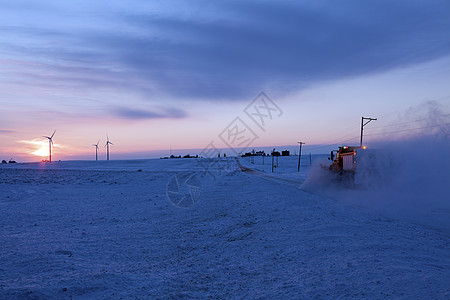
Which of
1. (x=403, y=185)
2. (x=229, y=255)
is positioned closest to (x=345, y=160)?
(x=403, y=185)

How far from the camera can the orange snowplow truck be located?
21.2 metres

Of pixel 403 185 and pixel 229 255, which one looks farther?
pixel 403 185

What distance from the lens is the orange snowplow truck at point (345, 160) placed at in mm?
21223

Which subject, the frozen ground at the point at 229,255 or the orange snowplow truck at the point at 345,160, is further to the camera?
the orange snowplow truck at the point at 345,160

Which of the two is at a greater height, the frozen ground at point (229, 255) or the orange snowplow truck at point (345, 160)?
the orange snowplow truck at point (345, 160)

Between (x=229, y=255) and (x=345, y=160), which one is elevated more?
(x=345, y=160)

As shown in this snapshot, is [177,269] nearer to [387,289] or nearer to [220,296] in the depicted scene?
[220,296]

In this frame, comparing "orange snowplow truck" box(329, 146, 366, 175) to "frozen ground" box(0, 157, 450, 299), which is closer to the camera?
"frozen ground" box(0, 157, 450, 299)

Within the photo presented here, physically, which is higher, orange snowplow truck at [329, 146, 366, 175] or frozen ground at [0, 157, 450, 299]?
orange snowplow truck at [329, 146, 366, 175]

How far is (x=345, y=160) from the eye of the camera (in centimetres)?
2284

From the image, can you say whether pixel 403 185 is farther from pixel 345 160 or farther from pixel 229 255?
pixel 229 255

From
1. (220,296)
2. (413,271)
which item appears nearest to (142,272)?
(220,296)

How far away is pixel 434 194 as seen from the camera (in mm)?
17016

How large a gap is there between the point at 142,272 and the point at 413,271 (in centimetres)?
535
